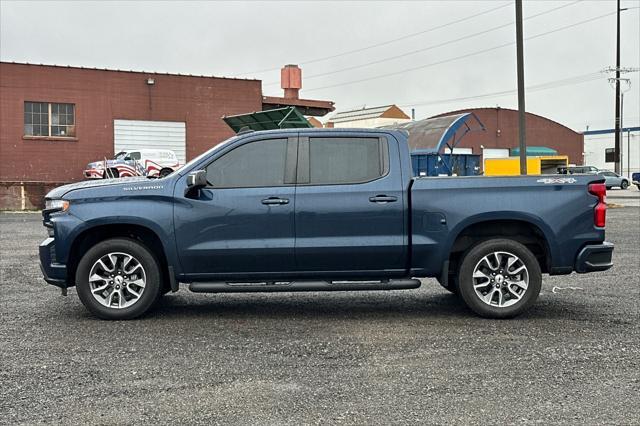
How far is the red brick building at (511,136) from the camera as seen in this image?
5706 cm

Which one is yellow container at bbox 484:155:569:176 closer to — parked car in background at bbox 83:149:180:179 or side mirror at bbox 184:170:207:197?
parked car in background at bbox 83:149:180:179

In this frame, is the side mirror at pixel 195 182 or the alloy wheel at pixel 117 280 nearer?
the side mirror at pixel 195 182

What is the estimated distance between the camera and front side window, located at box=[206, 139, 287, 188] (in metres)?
7.16

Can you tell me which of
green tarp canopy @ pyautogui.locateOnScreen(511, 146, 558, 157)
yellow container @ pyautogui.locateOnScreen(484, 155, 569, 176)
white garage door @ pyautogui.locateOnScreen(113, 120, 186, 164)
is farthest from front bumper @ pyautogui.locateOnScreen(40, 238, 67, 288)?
green tarp canopy @ pyautogui.locateOnScreen(511, 146, 558, 157)

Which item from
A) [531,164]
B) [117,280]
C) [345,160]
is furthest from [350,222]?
[531,164]

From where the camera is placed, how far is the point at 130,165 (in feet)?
105

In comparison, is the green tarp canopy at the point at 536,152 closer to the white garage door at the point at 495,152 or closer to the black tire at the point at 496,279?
the white garage door at the point at 495,152

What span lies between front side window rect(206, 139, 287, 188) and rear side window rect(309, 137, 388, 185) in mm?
341

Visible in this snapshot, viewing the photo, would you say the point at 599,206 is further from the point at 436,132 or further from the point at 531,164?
the point at 531,164

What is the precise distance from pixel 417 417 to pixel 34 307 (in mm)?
5158

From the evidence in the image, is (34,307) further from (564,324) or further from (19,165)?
(19,165)

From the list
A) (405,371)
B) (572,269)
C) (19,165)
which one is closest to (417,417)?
(405,371)

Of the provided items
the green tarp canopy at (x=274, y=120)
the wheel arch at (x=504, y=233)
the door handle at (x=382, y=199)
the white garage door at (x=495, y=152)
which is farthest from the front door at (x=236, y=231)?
the white garage door at (x=495, y=152)

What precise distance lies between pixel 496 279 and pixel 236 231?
105 inches
